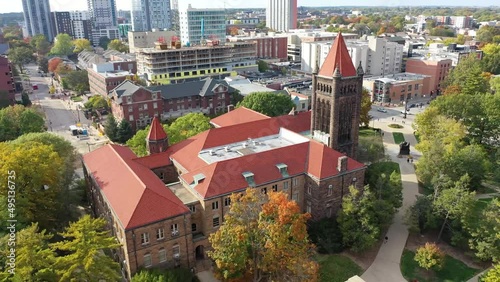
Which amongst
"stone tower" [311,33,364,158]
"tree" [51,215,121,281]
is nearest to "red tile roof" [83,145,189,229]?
"tree" [51,215,121,281]

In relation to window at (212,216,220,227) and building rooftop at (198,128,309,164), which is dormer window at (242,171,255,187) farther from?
window at (212,216,220,227)

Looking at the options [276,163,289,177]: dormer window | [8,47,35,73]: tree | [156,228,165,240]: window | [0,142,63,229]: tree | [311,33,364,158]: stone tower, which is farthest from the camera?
[8,47,35,73]: tree

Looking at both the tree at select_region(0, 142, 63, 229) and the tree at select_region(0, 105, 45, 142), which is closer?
the tree at select_region(0, 142, 63, 229)

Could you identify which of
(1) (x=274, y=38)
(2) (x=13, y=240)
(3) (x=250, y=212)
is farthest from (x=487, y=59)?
(2) (x=13, y=240)

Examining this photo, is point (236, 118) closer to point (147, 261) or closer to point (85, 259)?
point (147, 261)

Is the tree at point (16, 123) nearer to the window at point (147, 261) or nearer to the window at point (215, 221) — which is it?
the window at point (147, 261)

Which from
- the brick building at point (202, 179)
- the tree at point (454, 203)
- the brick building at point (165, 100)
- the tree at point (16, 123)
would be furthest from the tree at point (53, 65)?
the tree at point (454, 203)

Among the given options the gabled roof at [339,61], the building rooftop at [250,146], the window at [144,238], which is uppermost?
the gabled roof at [339,61]

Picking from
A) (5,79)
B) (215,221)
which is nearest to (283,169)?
(215,221)
